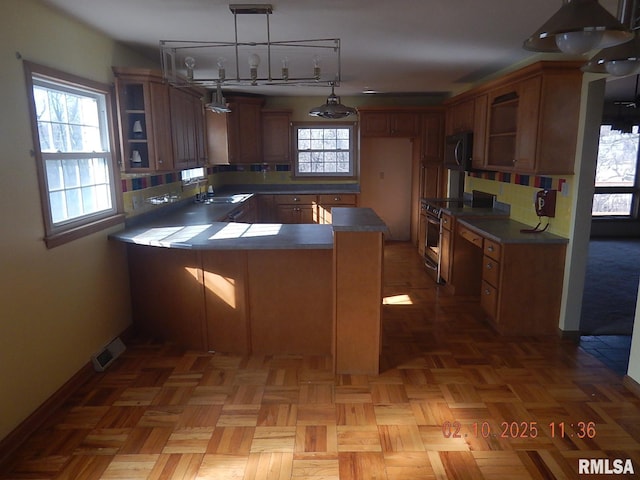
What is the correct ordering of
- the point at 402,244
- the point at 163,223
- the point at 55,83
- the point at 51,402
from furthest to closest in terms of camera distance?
the point at 402,244, the point at 163,223, the point at 55,83, the point at 51,402

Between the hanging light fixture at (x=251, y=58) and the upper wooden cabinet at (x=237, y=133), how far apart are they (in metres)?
1.21

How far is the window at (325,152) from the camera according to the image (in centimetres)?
715

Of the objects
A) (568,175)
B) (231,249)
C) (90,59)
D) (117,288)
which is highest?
(90,59)

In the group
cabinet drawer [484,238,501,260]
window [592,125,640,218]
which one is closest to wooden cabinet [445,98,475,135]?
cabinet drawer [484,238,501,260]

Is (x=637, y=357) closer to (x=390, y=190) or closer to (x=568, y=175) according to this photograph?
(x=568, y=175)

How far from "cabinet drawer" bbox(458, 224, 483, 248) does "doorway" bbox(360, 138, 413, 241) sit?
8.93 feet

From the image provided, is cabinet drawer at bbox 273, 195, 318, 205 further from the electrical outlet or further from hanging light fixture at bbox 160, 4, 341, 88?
the electrical outlet

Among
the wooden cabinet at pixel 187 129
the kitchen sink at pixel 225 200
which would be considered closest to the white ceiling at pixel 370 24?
the wooden cabinet at pixel 187 129

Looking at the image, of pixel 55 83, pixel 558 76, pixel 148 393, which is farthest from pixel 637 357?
pixel 55 83

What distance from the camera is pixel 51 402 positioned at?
2586mm

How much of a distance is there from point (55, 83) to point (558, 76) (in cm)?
346

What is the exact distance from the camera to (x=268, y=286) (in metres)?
3.19

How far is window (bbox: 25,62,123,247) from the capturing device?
8.54ft
